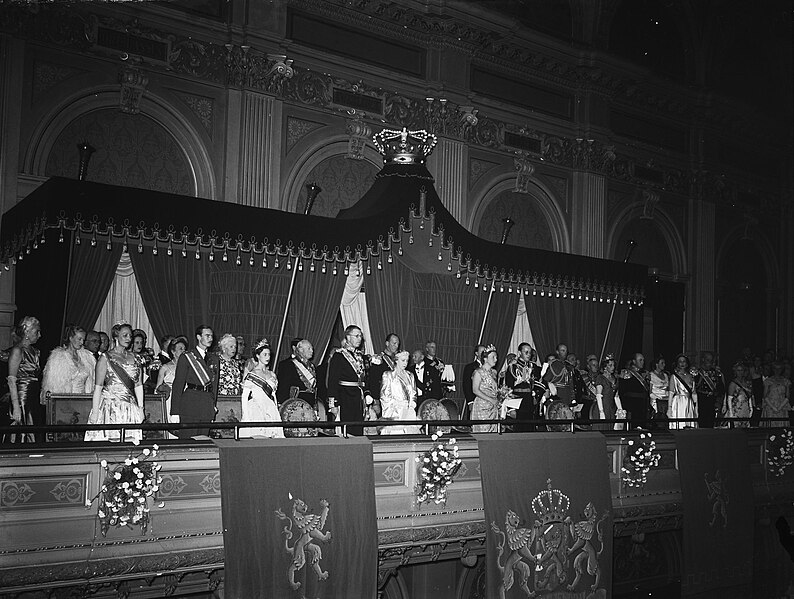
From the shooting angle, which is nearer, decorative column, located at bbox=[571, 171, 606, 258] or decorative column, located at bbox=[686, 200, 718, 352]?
decorative column, located at bbox=[571, 171, 606, 258]

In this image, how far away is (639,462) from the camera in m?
12.2

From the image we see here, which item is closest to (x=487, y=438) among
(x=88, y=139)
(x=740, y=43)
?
(x=88, y=139)

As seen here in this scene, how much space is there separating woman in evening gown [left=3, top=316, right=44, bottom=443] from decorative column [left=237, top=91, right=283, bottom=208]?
16.0 ft

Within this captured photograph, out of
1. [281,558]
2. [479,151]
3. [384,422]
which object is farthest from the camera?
[479,151]

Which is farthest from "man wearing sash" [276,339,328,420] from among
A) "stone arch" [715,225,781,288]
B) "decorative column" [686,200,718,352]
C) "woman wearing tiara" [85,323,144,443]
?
"stone arch" [715,225,781,288]

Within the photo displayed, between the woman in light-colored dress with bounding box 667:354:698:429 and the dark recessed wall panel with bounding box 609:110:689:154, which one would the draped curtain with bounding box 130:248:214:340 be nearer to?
the woman in light-colored dress with bounding box 667:354:698:429

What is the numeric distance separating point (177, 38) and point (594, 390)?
7.97 meters

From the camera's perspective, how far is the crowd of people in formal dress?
367 inches

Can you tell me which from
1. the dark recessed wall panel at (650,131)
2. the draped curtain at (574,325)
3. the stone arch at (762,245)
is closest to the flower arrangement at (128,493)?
the draped curtain at (574,325)

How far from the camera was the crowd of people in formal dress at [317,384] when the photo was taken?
9.31 meters

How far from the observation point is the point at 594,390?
46.1ft

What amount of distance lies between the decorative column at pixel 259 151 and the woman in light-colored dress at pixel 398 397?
4.16m

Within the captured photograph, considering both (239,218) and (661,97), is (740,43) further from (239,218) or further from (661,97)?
(239,218)

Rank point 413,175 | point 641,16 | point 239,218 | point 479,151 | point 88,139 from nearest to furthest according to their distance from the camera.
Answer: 1. point 239,218
2. point 413,175
3. point 88,139
4. point 479,151
5. point 641,16
